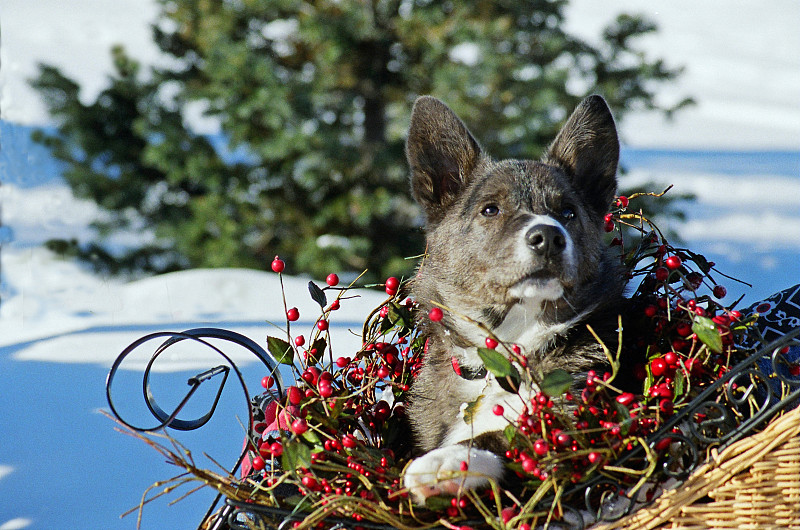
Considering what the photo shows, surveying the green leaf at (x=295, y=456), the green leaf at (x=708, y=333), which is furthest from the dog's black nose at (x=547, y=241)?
the green leaf at (x=295, y=456)

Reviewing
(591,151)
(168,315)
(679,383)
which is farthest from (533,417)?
(168,315)

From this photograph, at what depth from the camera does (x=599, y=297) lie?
5.72 ft

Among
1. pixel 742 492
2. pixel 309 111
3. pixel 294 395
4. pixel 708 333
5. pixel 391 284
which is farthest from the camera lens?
pixel 309 111

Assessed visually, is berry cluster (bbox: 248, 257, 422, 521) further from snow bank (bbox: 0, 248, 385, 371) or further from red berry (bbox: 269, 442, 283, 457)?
snow bank (bbox: 0, 248, 385, 371)

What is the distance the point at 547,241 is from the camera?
5.26ft

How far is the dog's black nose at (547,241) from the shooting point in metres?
1.60

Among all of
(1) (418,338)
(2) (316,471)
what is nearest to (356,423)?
(2) (316,471)

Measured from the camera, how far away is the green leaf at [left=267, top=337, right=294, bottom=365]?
5.13ft

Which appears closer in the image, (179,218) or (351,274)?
(351,274)

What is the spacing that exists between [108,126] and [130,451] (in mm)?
4832

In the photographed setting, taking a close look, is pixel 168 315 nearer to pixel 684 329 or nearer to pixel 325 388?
pixel 325 388

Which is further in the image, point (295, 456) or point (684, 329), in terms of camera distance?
point (684, 329)

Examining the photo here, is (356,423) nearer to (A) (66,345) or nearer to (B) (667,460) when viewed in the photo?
(B) (667,460)

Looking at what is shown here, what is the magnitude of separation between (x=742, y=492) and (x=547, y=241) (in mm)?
640
